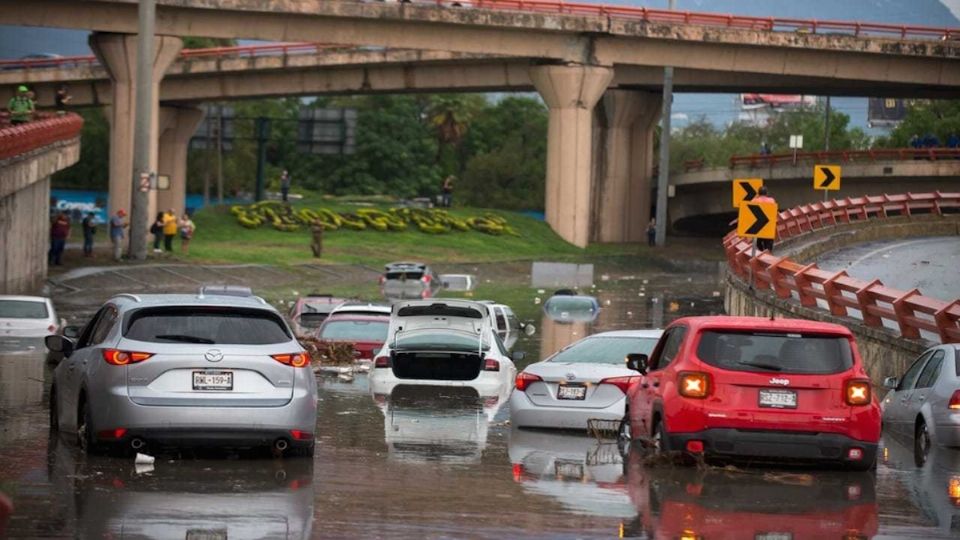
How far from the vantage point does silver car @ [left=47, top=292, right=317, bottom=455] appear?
1462 cm

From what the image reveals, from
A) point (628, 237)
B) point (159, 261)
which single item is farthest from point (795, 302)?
point (628, 237)

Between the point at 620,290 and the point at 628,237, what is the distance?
31791mm

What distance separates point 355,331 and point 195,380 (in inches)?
642

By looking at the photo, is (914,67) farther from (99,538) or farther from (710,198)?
(99,538)

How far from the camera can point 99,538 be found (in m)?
11.0

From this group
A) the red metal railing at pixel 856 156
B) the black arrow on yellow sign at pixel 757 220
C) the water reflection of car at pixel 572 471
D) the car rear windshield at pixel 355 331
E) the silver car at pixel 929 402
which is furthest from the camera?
the red metal railing at pixel 856 156

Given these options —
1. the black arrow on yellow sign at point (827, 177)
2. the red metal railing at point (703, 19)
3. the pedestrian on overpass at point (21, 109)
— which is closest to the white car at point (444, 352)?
the pedestrian on overpass at point (21, 109)

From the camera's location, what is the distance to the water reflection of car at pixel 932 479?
43.4 feet

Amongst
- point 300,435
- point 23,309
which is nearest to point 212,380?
point 300,435

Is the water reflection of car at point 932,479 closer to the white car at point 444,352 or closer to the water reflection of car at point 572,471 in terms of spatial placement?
the water reflection of car at point 572,471

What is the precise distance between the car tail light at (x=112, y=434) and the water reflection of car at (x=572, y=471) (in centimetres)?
323

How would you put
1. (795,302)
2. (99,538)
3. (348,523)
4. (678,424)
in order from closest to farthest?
(99,538) → (348,523) → (678,424) → (795,302)

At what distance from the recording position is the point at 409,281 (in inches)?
2376

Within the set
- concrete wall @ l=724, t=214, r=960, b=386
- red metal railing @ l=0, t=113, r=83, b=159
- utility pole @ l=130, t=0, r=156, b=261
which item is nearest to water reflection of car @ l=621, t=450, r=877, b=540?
concrete wall @ l=724, t=214, r=960, b=386
